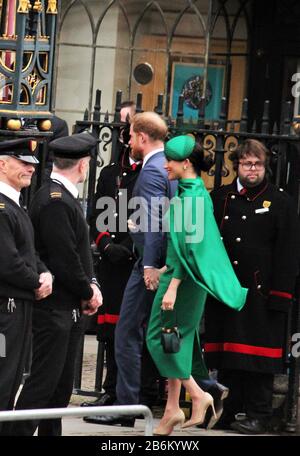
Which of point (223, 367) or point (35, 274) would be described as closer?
point (35, 274)

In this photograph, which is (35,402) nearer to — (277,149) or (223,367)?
(223,367)

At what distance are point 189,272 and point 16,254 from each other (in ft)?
4.71

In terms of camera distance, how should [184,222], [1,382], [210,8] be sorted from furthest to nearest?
1. [210,8]
2. [184,222]
3. [1,382]

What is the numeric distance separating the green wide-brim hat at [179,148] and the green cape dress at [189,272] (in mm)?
157

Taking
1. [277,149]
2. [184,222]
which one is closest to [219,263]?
[184,222]

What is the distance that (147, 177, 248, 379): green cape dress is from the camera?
9.51 m

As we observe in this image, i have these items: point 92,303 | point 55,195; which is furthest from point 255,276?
point 55,195

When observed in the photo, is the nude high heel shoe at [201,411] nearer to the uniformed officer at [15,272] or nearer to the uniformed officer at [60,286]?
the uniformed officer at [60,286]

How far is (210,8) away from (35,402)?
7.04 meters

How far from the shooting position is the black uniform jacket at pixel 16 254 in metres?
8.38

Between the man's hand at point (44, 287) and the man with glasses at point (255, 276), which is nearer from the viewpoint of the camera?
the man's hand at point (44, 287)

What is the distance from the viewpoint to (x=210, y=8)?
15.0 metres

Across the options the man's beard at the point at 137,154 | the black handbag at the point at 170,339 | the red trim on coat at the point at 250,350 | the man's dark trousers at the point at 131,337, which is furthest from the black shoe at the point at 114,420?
the man's beard at the point at 137,154

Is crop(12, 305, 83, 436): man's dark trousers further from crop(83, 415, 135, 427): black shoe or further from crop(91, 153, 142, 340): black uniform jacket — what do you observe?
crop(91, 153, 142, 340): black uniform jacket
